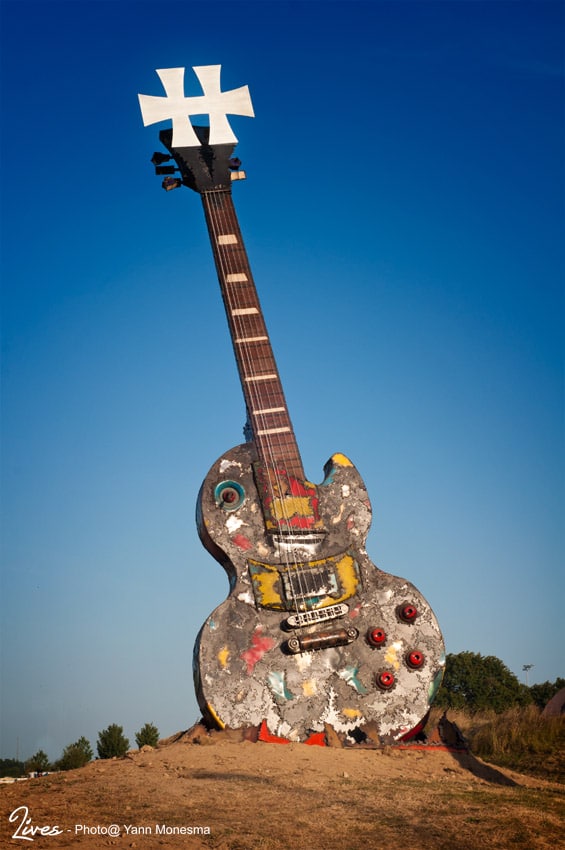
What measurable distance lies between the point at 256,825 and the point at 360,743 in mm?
3701

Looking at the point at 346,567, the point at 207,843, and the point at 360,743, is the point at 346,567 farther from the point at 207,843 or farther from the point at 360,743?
the point at 207,843

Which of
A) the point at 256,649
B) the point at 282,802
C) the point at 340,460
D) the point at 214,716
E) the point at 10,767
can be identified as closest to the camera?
the point at 282,802

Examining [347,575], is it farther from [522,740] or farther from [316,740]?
[522,740]

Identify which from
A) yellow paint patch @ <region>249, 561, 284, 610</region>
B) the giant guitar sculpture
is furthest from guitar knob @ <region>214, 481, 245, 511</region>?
yellow paint patch @ <region>249, 561, 284, 610</region>

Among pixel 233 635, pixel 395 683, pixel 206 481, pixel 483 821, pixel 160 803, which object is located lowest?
pixel 483 821

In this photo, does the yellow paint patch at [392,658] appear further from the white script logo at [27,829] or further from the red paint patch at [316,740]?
the white script logo at [27,829]

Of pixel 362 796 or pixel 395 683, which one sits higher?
pixel 395 683

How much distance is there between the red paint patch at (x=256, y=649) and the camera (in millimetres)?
10078

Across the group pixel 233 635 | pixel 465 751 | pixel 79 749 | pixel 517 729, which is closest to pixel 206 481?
pixel 233 635

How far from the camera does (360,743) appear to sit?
9961 mm

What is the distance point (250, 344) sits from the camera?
12039 mm

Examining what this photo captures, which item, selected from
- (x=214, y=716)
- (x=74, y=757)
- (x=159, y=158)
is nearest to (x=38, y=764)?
(x=74, y=757)

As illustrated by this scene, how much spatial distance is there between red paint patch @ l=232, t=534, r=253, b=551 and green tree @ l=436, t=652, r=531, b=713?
10.9 metres

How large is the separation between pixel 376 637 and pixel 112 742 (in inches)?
248
